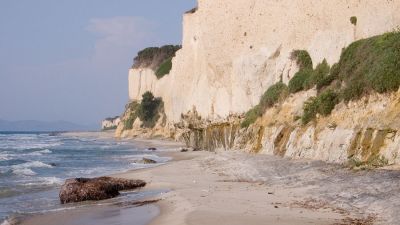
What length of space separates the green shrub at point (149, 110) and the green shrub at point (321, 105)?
5609 centimetres

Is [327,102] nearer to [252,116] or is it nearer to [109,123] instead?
[252,116]

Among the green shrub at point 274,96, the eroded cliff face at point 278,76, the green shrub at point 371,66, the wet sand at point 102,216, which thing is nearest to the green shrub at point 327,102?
the eroded cliff face at point 278,76

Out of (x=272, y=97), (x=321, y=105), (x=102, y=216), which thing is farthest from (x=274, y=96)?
(x=102, y=216)

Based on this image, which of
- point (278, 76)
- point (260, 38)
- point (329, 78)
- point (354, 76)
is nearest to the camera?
point (354, 76)

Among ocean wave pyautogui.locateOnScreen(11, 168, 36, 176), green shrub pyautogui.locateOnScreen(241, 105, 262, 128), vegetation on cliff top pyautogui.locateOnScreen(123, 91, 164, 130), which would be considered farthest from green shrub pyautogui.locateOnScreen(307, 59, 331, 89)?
vegetation on cliff top pyautogui.locateOnScreen(123, 91, 164, 130)

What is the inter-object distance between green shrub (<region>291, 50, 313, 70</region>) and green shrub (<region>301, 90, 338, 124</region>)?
6.32 metres

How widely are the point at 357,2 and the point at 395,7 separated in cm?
313

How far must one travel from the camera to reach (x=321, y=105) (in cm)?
2144

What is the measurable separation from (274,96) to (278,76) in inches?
133

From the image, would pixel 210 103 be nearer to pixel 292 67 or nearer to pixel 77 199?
pixel 292 67

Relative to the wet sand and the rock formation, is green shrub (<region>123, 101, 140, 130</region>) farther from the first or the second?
the wet sand

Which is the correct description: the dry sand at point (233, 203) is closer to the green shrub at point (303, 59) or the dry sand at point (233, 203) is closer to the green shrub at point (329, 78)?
the green shrub at point (329, 78)

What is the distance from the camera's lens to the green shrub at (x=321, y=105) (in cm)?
2109

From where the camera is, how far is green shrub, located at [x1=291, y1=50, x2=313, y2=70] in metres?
29.2
